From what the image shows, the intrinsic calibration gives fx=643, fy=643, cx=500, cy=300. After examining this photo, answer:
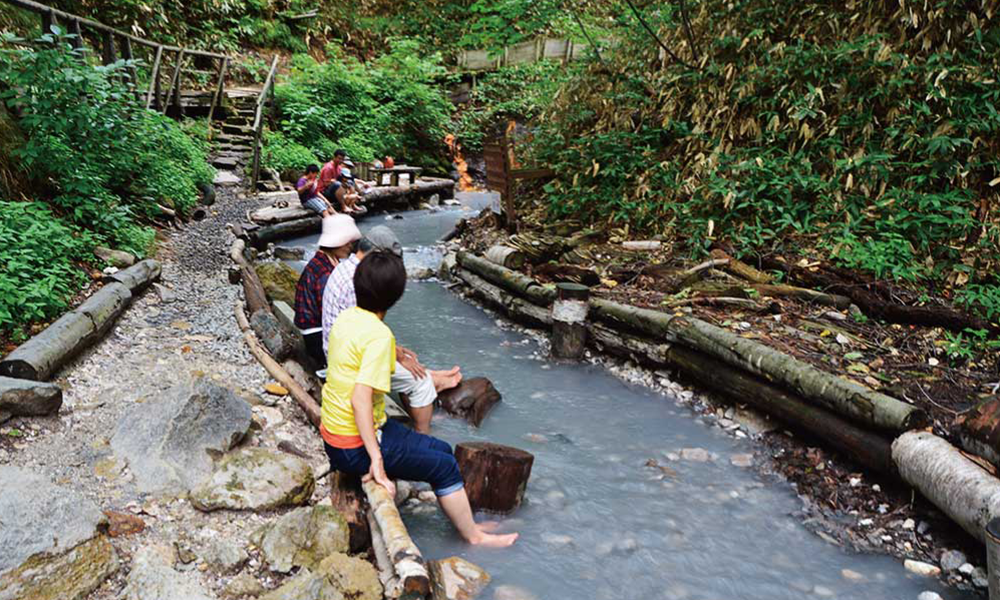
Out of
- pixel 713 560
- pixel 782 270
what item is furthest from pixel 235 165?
pixel 713 560

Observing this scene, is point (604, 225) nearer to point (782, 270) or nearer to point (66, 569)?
point (782, 270)

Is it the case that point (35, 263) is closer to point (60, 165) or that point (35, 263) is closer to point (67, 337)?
point (67, 337)

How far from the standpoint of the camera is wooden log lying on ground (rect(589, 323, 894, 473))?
3.99 m

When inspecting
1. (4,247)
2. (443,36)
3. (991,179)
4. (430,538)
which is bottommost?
(430,538)

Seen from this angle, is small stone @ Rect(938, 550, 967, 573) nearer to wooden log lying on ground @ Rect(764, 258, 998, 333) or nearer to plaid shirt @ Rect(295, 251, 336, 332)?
wooden log lying on ground @ Rect(764, 258, 998, 333)

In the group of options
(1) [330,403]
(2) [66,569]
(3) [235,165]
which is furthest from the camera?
(3) [235,165]

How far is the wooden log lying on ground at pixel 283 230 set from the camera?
10.1 meters

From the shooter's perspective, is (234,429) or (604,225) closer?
(234,429)

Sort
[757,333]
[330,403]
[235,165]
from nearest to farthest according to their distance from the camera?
[330,403]
[757,333]
[235,165]

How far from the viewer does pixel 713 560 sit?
3498 mm

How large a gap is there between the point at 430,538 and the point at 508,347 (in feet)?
11.6

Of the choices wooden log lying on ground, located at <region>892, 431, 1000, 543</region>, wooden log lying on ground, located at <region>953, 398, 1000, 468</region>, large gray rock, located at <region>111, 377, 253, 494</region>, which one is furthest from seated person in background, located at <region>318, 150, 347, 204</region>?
wooden log lying on ground, located at <region>953, 398, 1000, 468</region>

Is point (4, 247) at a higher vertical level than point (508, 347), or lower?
higher

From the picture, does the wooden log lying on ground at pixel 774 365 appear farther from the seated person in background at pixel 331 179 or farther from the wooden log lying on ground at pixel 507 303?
the seated person in background at pixel 331 179
